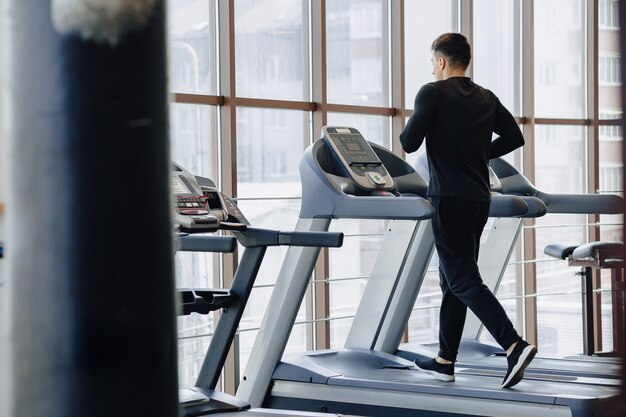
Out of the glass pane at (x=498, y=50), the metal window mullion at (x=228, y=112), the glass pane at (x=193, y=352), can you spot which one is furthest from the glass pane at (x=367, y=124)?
the glass pane at (x=193, y=352)

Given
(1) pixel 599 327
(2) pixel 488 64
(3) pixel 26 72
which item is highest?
(2) pixel 488 64

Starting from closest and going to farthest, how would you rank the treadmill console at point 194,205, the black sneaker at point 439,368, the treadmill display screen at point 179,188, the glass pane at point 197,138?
the treadmill console at point 194,205 → the treadmill display screen at point 179,188 → the black sneaker at point 439,368 → the glass pane at point 197,138

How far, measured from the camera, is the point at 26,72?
0.57 metres

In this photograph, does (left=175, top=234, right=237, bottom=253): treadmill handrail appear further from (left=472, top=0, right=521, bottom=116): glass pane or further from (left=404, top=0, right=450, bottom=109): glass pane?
(left=472, top=0, right=521, bottom=116): glass pane

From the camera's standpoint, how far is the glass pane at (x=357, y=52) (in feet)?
21.3

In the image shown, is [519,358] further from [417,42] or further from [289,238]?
[417,42]

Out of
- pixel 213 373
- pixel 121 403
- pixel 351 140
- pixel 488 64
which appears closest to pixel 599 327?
Result: pixel 488 64

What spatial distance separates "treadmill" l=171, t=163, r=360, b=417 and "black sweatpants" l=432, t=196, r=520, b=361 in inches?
19.8

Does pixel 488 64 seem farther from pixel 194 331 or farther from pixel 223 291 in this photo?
pixel 223 291

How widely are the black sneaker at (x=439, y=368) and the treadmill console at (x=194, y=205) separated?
1.16 meters

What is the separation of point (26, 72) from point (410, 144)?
3.13 meters

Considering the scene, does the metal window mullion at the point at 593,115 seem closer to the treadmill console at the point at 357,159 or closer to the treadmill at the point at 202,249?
the treadmill console at the point at 357,159

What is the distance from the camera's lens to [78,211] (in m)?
0.58

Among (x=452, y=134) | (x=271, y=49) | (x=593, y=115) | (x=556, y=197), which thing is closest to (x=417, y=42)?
(x=271, y=49)
